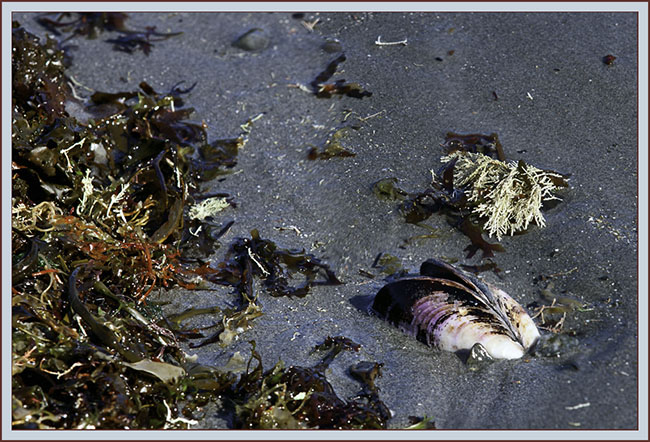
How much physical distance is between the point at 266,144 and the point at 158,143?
679mm

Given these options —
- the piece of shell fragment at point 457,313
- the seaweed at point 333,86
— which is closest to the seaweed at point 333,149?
the seaweed at point 333,86

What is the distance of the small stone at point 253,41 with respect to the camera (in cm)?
514

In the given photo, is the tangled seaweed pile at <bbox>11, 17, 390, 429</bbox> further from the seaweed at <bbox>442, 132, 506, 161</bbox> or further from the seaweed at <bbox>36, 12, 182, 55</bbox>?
the seaweed at <bbox>442, 132, 506, 161</bbox>

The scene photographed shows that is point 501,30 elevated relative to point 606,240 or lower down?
elevated

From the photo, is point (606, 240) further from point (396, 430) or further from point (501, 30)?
point (501, 30)

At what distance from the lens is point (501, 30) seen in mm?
4797

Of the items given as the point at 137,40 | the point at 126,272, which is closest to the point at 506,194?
the point at 126,272

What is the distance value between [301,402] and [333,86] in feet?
8.04

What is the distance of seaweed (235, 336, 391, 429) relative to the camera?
269cm

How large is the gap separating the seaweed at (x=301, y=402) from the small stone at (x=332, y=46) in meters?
2.74

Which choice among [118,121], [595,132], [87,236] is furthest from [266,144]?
[595,132]

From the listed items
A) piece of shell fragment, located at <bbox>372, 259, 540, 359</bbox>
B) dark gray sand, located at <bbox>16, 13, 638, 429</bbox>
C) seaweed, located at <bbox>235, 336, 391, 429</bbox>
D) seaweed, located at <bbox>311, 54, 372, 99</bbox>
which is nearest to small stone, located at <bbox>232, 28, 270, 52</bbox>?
dark gray sand, located at <bbox>16, 13, 638, 429</bbox>

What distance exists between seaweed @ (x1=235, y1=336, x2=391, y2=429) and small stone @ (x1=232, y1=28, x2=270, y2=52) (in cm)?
293

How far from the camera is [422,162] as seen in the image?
13.0 ft
